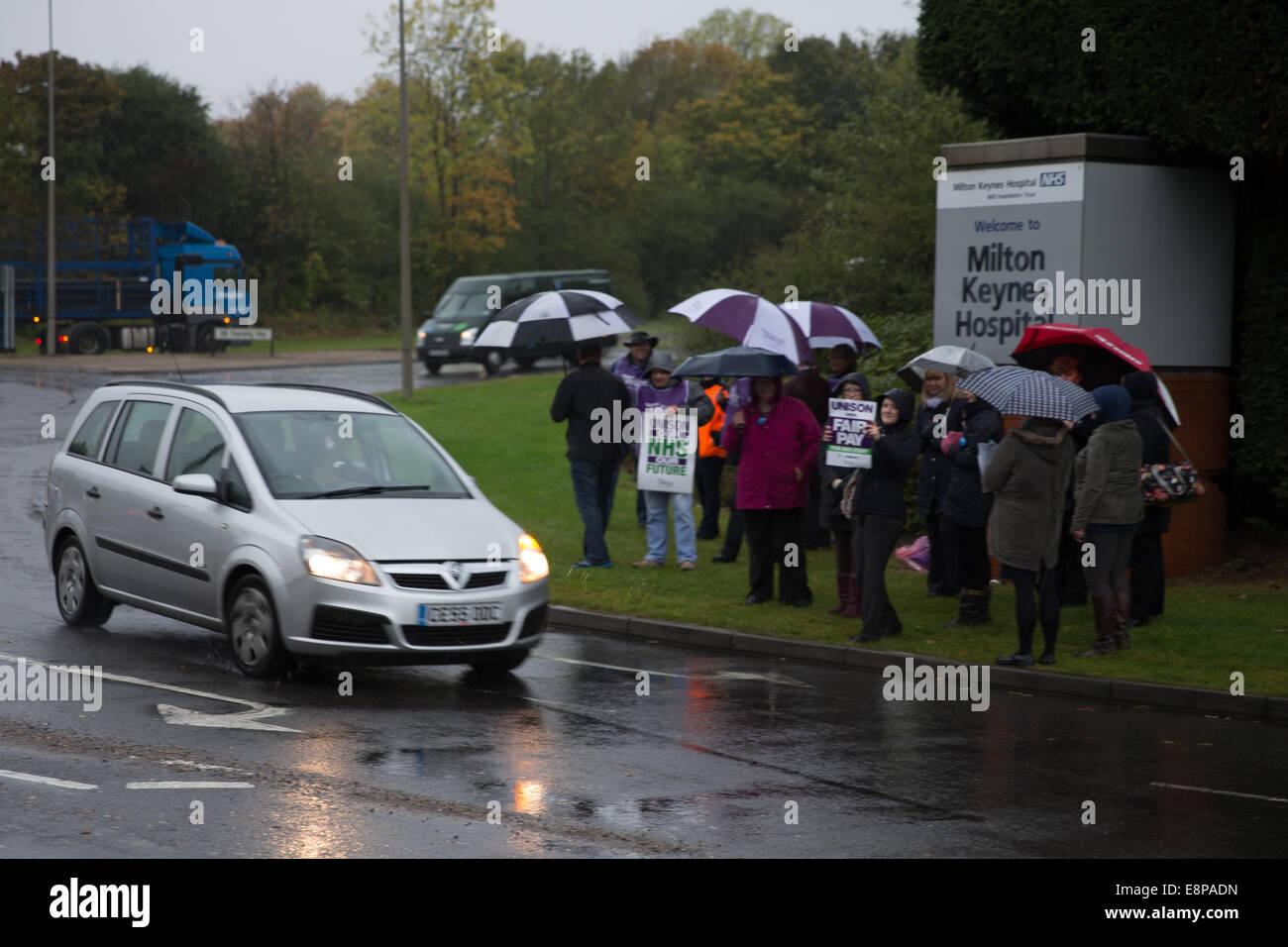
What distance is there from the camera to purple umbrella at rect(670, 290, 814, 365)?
40.6ft

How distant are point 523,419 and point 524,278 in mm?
19009

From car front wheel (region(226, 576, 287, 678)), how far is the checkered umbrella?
472 centimetres

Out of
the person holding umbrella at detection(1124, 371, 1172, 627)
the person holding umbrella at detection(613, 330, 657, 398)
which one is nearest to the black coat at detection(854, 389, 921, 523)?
the person holding umbrella at detection(1124, 371, 1172, 627)

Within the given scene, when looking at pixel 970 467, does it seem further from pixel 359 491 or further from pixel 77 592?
pixel 77 592

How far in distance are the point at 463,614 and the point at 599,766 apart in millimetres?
1776

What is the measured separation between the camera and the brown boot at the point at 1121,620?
10719mm

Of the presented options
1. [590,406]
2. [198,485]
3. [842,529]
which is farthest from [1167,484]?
[198,485]

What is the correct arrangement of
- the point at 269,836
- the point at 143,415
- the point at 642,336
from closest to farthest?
1. the point at 269,836
2. the point at 143,415
3. the point at 642,336

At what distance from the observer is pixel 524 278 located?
4516cm

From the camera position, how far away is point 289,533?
9.05 m

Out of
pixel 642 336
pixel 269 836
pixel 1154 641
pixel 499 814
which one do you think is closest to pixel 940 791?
pixel 499 814

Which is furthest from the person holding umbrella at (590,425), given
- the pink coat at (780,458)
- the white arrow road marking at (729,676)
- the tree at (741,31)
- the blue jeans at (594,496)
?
the tree at (741,31)

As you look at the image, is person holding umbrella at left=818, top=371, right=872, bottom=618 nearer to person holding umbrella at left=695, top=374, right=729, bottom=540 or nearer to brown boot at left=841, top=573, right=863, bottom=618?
brown boot at left=841, top=573, right=863, bottom=618
